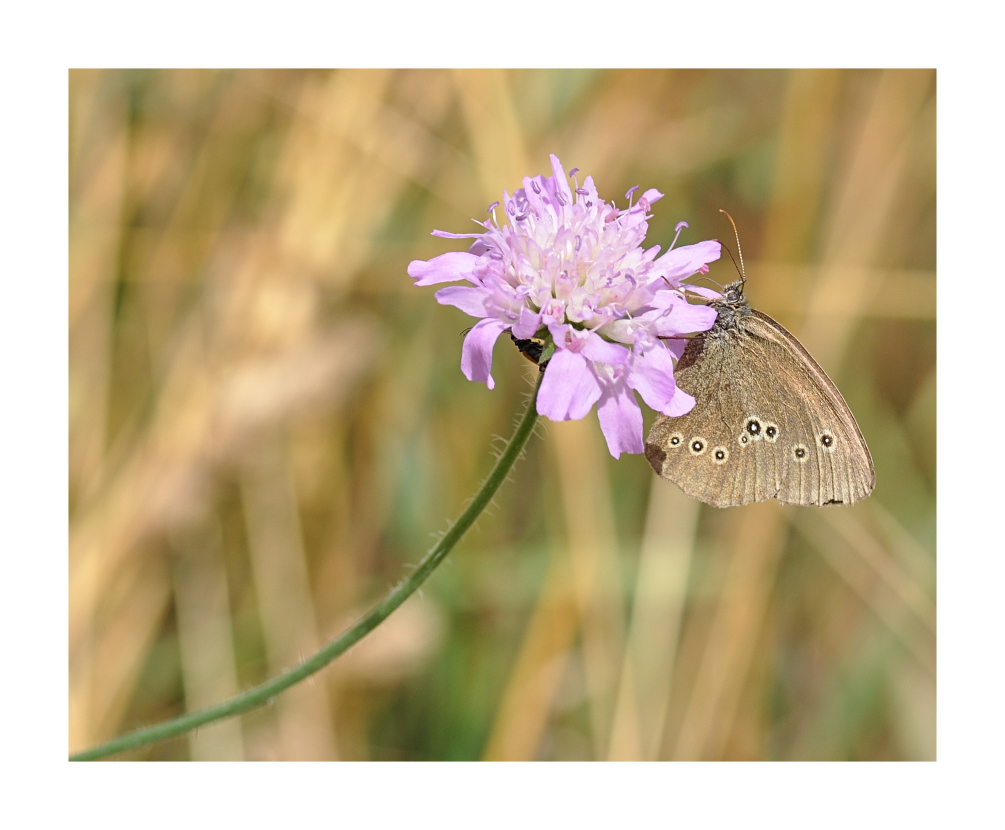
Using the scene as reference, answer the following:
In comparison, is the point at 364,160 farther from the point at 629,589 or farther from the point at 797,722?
the point at 797,722

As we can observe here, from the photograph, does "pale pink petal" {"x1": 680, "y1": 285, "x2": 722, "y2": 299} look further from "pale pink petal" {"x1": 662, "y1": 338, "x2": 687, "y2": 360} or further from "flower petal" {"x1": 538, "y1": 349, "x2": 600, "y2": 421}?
"flower petal" {"x1": 538, "y1": 349, "x2": 600, "y2": 421}

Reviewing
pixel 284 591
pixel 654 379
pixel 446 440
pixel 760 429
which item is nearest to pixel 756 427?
pixel 760 429

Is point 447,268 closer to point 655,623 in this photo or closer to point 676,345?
point 676,345

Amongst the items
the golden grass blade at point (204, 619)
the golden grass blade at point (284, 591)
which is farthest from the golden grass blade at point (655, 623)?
the golden grass blade at point (204, 619)

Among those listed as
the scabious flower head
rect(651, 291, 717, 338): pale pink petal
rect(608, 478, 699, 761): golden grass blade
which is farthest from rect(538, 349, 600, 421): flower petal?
rect(608, 478, 699, 761): golden grass blade

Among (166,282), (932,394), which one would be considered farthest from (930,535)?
(166,282)

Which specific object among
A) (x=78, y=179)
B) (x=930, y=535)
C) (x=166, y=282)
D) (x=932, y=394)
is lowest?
(x=930, y=535)
